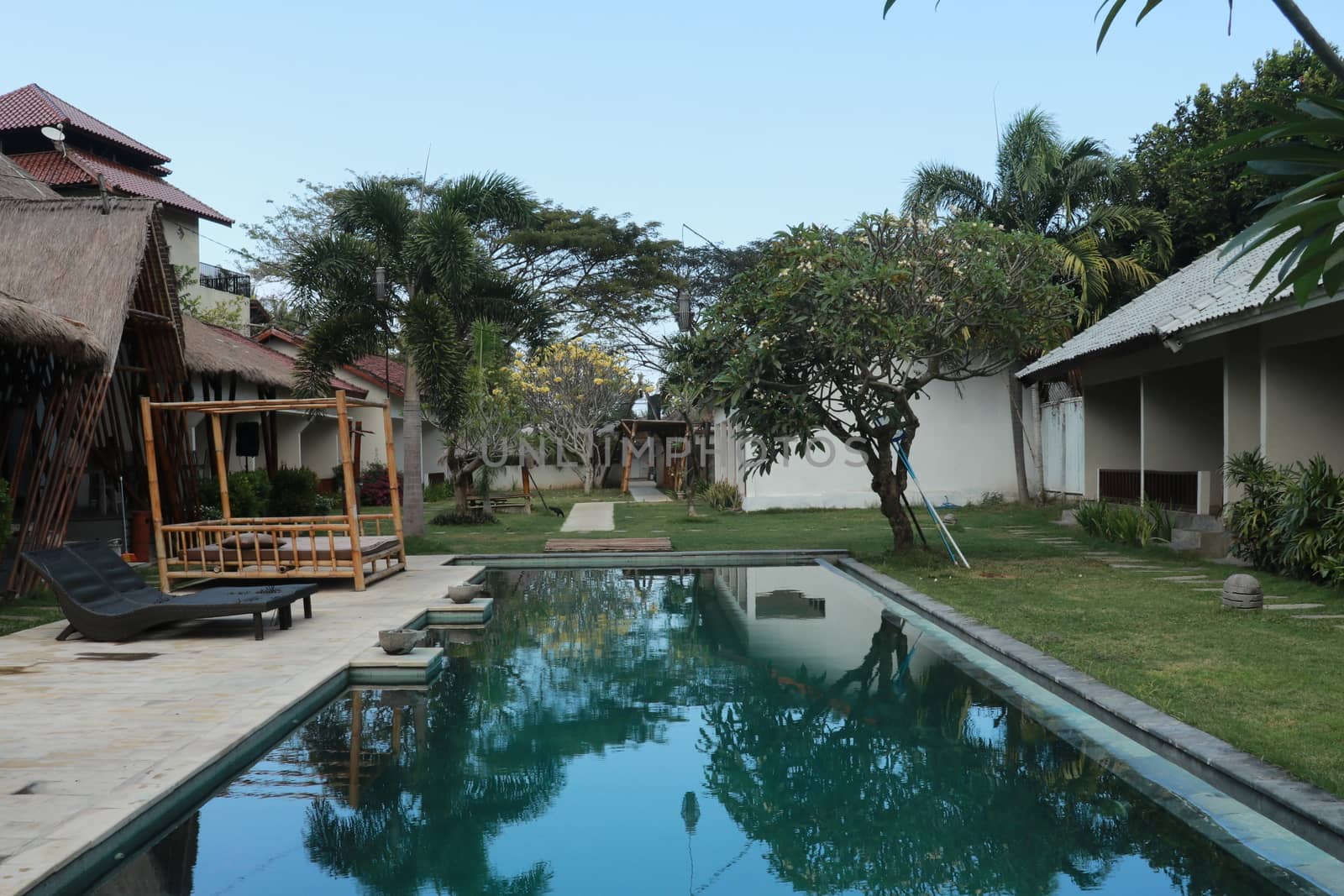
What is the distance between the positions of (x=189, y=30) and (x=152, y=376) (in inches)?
211

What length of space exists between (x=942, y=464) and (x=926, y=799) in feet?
61.1

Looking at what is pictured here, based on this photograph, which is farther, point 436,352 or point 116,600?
point 436,352

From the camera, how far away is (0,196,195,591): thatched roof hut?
1133cm

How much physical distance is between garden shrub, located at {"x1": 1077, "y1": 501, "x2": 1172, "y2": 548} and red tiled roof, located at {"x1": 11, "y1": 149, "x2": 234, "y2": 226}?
75.1ft

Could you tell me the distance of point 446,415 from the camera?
54.2ft

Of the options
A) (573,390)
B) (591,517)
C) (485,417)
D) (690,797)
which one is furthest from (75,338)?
(573,390)

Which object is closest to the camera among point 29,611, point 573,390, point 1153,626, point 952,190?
point 1153,626

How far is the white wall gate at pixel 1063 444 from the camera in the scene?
69.3ft

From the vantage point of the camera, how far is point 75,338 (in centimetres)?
1099

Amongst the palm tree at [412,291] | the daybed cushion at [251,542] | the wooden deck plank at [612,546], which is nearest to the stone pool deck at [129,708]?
the daybed cushion at [251,542]

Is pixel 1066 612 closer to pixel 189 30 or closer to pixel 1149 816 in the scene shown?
pixel 1149 816

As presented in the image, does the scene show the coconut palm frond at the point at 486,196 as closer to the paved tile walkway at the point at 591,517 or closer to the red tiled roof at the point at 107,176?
the paved tile walkway at the point at 591,517

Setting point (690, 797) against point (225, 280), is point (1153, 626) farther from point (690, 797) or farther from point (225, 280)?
point (225, 280)

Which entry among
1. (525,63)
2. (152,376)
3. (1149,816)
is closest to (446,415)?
(152,376)
